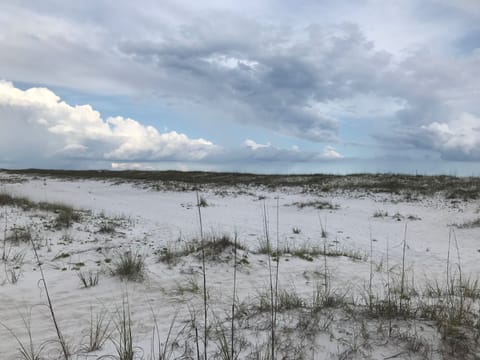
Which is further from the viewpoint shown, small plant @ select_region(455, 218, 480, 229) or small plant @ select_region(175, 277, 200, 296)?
small plant @ select_region(455, 218, 480, 229)

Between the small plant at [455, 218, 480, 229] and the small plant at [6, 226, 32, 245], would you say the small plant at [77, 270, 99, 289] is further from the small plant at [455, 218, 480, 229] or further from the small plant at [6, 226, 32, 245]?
the small plant at [455, 218, 480, 229]

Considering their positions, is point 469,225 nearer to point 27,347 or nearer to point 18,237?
point 27,347

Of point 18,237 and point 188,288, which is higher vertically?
point 18,237

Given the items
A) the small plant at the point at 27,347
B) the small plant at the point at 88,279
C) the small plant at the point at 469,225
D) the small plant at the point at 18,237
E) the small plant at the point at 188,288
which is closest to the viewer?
the small plant at the point at 27,347

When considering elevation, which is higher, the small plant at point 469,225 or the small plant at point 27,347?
the small plant at point 27,347

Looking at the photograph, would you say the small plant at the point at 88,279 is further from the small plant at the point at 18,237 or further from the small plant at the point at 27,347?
the small plant at the point at 18,237

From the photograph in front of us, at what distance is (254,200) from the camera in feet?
65.6

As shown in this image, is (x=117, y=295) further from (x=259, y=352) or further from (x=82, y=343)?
(x=259, y=352)

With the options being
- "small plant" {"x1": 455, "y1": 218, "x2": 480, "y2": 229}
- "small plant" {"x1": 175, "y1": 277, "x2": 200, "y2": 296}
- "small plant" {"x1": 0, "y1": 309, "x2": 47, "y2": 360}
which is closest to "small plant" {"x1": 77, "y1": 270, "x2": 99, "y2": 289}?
"small plant" {"x1": 0, "y1": 309, "x2": 47, "y2": 360}

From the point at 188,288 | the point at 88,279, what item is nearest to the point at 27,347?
the point at 88,279

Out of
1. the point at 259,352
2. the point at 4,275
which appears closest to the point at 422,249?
the point at 259,352

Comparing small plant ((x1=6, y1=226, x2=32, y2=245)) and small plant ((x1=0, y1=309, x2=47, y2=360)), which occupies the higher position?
small plant ((x1=6, y1=226, x2=32, y2=245))

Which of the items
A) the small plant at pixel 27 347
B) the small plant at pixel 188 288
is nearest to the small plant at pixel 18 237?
the small plant at pixel 27 347

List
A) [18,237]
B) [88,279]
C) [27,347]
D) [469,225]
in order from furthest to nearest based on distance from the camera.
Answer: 1. [469,225]
2. [18,237]
3. [88,279]
4. [27,347]
